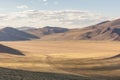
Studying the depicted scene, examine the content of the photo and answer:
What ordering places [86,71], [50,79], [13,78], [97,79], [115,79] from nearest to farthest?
[13,78] < [50,79] < [97,79] < [115,79] < [86,71]

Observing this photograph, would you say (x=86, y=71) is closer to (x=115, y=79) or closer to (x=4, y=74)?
(x=115, y=79)

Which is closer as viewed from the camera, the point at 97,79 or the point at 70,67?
the point at 97,79

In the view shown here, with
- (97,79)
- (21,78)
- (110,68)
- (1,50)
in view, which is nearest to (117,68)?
(110,68)

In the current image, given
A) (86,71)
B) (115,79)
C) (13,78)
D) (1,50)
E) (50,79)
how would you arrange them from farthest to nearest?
(1,50) < (86,71) < (115,79) < (50,79) < (13,78)

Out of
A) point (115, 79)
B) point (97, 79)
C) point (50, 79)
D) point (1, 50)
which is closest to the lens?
point (50, 79)

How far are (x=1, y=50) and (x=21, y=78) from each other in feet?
253

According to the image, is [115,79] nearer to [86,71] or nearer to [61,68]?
[86,71]

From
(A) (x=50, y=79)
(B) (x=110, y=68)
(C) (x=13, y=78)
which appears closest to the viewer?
(C) (x=13, y=78)

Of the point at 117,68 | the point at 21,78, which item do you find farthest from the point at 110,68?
the point at 21,78

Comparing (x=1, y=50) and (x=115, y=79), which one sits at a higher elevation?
(x=1, y=50)

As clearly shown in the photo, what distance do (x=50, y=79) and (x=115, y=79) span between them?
19.3 m

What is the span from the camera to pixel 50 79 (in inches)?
2470

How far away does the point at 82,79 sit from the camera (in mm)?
66500

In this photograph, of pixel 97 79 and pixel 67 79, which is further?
pixel 97 79
